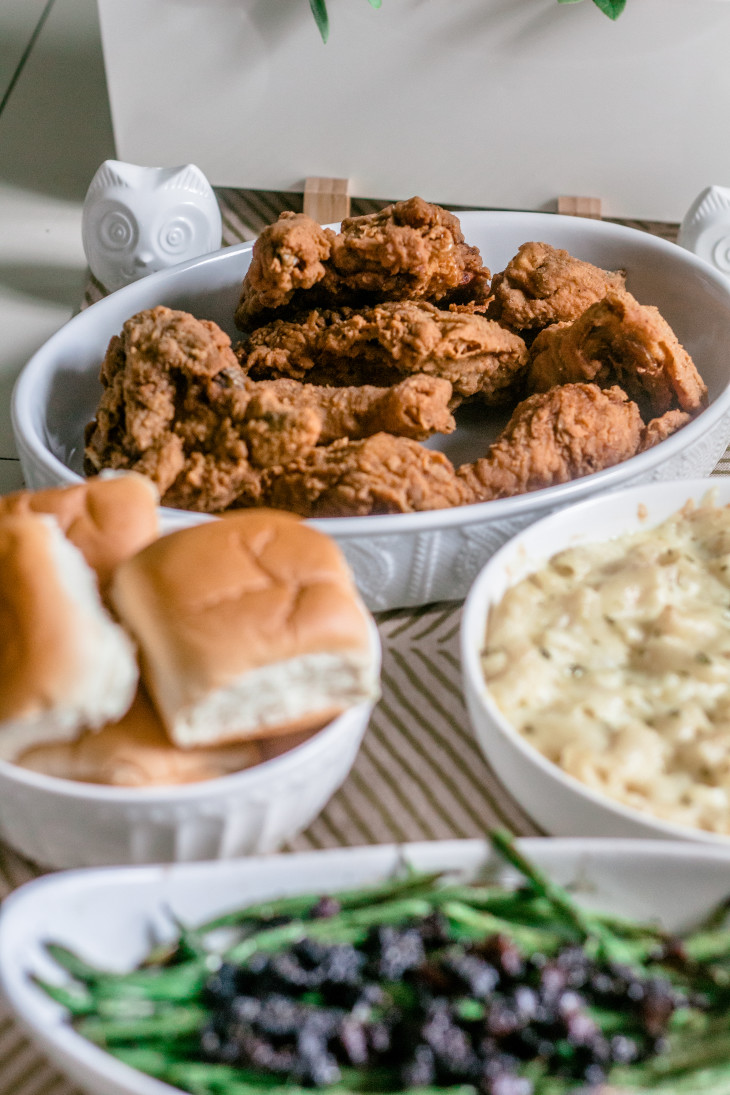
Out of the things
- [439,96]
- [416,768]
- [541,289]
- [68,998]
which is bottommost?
[416,768]

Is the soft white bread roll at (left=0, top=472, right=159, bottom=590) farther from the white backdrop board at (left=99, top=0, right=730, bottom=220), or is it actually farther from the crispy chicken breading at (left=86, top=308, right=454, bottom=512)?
the white backdrop board at (left=99, top=0, right=730, bottom=220)

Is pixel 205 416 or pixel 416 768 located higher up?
pixel 205 416

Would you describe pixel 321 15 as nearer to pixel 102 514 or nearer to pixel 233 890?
pixel 102 514

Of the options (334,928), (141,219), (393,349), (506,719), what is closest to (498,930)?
(334,928)

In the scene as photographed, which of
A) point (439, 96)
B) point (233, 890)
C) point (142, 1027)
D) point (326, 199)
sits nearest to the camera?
point (142, 1027)

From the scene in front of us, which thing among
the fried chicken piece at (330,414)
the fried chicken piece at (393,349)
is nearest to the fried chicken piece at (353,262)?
the fried chicken piece at (393,349)

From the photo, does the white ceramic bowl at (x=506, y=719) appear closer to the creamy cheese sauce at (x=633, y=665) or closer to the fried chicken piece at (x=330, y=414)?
the creamy cheese sauce at (x=633, y=665)

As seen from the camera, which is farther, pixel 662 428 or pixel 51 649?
pixel 662 428
